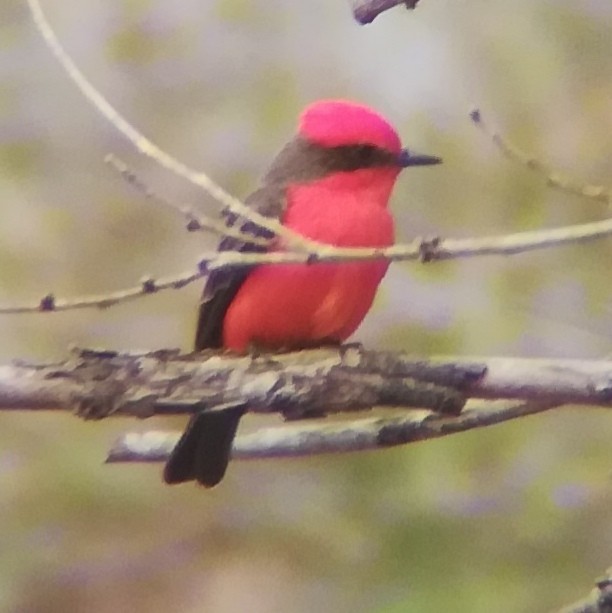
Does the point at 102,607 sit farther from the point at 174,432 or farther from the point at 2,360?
the point at 2,360

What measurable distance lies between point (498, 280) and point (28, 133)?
2.21ft

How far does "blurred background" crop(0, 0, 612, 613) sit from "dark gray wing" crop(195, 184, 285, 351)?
4cm

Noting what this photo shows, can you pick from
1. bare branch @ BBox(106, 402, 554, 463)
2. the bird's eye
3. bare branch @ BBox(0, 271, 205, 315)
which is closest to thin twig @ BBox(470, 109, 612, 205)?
the bird's eye

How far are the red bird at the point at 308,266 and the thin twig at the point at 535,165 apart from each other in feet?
0.33

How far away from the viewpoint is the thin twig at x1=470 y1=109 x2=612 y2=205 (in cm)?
140

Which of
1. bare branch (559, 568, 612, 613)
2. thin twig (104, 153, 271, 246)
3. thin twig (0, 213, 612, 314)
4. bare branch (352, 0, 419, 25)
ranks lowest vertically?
bare branch (559, 568, 612, 613)

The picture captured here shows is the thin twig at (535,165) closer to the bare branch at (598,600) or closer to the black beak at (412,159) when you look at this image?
the black beak at (412,159)

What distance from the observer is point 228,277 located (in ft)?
4.42

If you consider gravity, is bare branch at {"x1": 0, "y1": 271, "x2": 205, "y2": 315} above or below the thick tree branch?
above

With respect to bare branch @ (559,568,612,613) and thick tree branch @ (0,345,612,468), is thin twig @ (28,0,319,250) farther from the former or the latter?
bare branch @ (559,568,612,613)

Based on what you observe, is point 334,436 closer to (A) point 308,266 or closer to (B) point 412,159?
(A) point 308,266

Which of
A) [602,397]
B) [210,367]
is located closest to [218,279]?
[210,367]

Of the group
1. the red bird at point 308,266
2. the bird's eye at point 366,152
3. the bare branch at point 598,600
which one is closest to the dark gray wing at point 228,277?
the red bird at point 308,266

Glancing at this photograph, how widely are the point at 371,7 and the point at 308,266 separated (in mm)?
387
